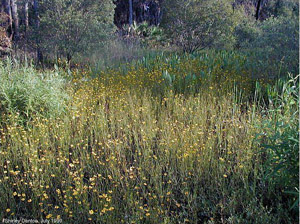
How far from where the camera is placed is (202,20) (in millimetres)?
10398

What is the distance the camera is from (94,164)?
10.9 ft

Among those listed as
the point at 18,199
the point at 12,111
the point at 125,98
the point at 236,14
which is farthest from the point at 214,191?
the point at 236,14

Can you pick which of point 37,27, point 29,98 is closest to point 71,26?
point 37,27

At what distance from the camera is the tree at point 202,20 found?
10.3m

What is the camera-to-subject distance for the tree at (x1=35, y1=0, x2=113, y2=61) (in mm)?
8992

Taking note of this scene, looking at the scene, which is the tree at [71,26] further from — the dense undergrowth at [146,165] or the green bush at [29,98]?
the green bush at [29,98]

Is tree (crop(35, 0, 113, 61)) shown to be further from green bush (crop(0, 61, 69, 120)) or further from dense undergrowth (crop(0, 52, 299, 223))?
green bush (crop(0, 61, 69, 120))

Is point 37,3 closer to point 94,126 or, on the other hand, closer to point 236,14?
point 236,14

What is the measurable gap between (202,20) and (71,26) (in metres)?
4.46

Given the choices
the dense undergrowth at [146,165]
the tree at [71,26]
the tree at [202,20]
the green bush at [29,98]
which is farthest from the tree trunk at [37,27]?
the green bush at [29,98]

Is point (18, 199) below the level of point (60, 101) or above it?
below

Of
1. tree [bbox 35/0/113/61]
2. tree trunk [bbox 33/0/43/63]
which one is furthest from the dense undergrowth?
tree trunk [bbox 33/0/43/63]

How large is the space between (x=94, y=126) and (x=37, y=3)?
7661mm

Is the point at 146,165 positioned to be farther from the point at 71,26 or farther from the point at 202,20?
the point at 202,20
